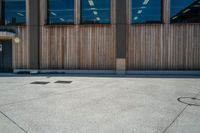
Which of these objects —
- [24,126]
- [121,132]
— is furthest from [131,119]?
[24,126]

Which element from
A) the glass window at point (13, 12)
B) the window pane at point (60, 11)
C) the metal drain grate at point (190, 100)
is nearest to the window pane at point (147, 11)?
the window pane at point (60, 11)

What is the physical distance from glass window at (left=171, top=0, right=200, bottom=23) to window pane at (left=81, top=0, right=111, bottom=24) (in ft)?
17.2

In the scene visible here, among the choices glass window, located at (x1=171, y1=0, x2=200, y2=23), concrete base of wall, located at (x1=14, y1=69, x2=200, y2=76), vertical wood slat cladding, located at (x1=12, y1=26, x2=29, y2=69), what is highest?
glass window, located at (x1=171, y1=0, x2=200, y2=23)

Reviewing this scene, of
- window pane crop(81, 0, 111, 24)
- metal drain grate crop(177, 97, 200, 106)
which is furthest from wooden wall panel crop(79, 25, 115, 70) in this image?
metal drain grate crop(177, 97, 200, 106)

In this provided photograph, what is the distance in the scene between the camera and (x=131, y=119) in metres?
5.75

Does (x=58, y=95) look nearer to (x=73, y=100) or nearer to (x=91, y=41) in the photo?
(x=73, y=100)

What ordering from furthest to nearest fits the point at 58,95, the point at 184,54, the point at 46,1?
the point at 46,1
the point at 184,54
the point at 58,95

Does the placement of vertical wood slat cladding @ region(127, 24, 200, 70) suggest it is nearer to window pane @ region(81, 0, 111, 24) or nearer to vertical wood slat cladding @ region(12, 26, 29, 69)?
window pane @ region(81, 0, 111, 24)

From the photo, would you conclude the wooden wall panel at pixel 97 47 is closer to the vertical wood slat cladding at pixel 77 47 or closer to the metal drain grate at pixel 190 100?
the vertical wood slat cladding at pixel 77 47

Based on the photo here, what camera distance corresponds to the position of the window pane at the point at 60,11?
17.5 m

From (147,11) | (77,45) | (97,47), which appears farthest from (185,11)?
(77,45)

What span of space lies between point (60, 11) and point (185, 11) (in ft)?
33.4

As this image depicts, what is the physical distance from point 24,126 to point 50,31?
1334cm

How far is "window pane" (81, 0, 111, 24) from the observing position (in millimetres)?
17062
